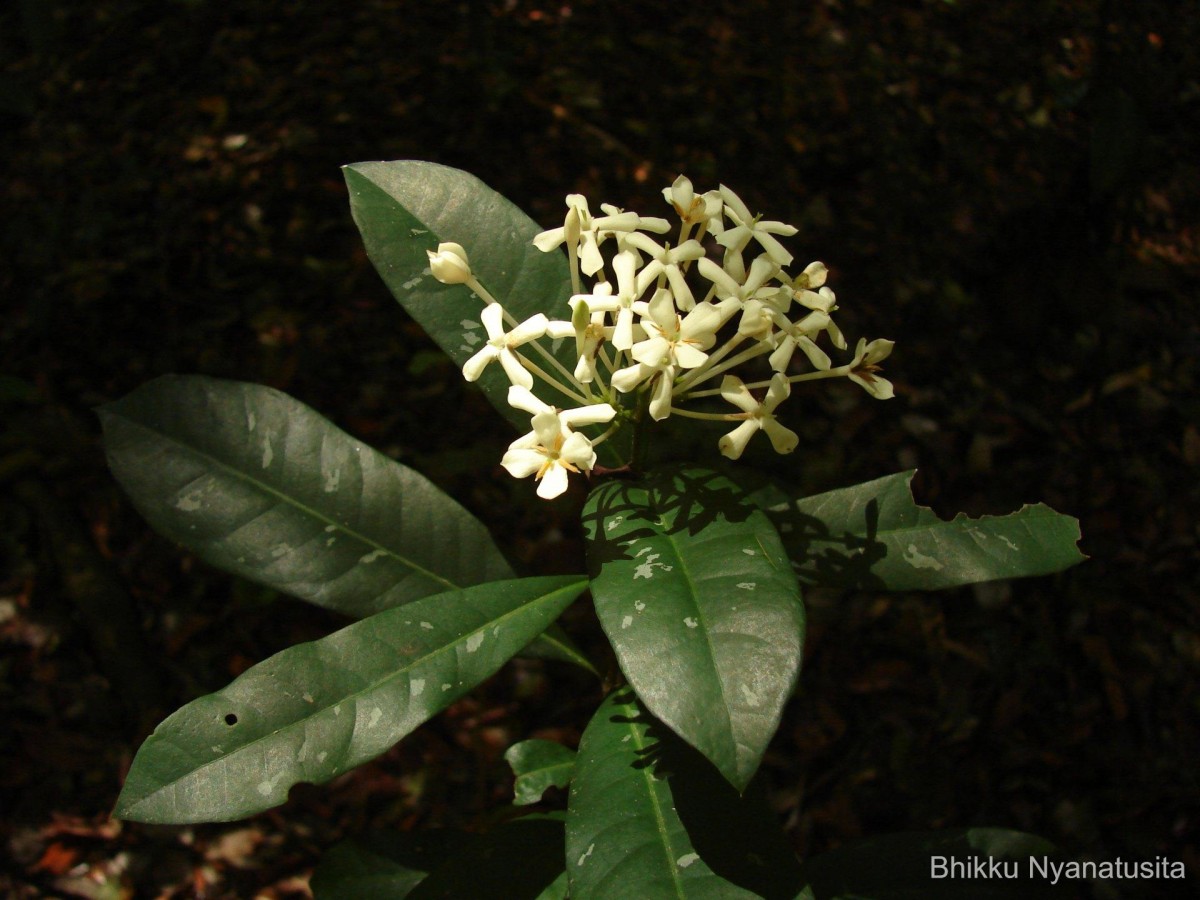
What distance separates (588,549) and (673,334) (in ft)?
1.13

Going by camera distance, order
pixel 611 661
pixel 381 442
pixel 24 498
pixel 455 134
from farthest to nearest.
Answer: pixel 455 134 → pixel 381 442 → pixel 24 498 → pixel 611 661

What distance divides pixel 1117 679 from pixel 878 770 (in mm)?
883

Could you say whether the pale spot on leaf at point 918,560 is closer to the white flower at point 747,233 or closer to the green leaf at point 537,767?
the white flower at point 747,233

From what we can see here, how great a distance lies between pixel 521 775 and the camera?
1.66m

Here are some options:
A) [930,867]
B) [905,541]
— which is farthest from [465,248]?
[930,867]

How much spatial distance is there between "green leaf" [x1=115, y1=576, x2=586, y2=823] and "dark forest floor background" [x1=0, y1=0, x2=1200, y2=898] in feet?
1.56

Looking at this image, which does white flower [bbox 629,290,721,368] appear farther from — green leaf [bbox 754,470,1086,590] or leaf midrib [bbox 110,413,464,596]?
leaf midrib [bbox 110,413,464,596]

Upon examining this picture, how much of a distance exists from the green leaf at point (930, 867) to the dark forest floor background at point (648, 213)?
770 millimetres

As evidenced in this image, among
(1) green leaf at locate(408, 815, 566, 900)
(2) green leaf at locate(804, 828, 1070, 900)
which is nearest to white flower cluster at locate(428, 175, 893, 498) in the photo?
(1) green leaf at locate(408, 815, 566, 900)

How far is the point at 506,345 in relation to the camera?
4.31 feet

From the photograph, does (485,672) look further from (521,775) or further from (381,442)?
(381,442)

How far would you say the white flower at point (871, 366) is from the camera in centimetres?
137

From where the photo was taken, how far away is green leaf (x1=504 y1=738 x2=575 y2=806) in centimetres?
163

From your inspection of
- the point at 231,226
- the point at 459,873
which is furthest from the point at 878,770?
the point at 231,226
